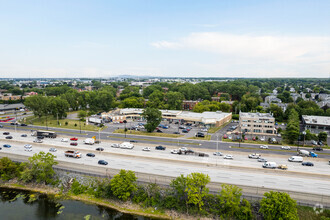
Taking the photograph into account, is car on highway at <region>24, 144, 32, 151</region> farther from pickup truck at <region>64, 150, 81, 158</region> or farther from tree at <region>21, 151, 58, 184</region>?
tree at <region>21, 151, 58, 184</region>

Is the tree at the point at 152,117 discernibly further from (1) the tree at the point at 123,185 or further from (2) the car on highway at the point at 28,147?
(1) the tree at the point at 123,185

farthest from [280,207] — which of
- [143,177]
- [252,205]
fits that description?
[143,177]

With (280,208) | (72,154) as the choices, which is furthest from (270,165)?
(72,154)

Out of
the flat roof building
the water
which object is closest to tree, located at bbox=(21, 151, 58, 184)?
the water

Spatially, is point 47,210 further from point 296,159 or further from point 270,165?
point 296,159

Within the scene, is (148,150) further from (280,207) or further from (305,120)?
(305,120)

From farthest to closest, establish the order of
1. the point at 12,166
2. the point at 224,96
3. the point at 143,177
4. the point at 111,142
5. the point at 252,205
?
the point at 224,96 → the point at 111,142 → the point at 12,166 → the point at 143,177 → the point at 252,205

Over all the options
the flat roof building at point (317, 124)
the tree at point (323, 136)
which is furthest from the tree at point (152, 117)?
the flat roof building at point (317, 124)
